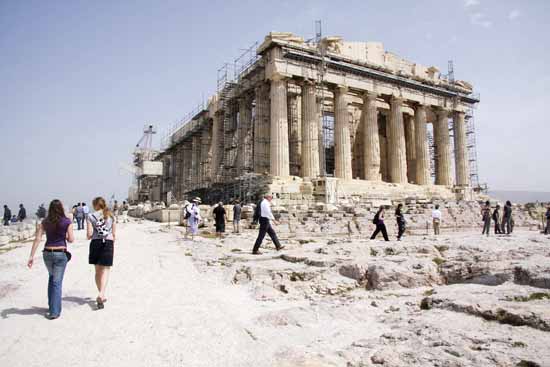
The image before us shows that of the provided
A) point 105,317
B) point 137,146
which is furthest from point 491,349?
point 137,146

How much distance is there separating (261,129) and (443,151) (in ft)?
63.8

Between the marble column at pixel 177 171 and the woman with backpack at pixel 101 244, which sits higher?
the marble column at pixel 177 171

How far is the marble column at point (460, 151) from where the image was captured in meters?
37.7

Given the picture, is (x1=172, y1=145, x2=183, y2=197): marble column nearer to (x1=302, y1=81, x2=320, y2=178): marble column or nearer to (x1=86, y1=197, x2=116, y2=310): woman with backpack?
(x1=302, y1=81, x2=320, y2=178): marble column

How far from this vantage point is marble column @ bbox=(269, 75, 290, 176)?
27.0 meters

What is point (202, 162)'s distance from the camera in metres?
42.8

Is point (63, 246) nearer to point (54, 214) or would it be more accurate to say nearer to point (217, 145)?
point (54, 214)

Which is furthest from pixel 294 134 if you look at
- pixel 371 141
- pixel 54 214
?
pixel 54 214

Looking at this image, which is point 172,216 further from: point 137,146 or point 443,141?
point 137,146

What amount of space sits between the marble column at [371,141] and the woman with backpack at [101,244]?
91.7 feet

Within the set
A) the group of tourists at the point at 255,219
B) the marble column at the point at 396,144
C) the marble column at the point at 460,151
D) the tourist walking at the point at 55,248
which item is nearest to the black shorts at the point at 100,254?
the tourist walking at the point at 55,248

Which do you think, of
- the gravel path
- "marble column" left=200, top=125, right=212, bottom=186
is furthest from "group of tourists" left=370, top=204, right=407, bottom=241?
"marble column" left=200, top=125, right=212, bottom=186

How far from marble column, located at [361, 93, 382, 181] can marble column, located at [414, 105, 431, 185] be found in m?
5.75

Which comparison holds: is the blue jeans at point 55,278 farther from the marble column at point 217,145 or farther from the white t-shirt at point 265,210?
the marble column at point 217,145
